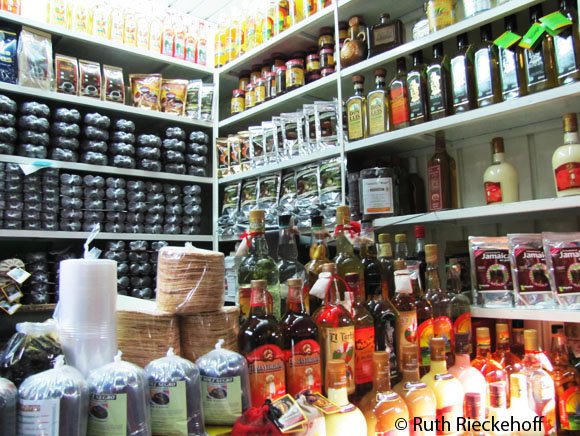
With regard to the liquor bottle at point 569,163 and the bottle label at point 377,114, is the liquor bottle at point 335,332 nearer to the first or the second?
the liquor bottle at point 569,163

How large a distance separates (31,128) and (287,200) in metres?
1.38

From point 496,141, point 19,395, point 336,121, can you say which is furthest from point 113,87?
point 19,395

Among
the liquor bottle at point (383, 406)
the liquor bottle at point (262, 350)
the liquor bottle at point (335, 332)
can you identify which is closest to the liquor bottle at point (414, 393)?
the liquor bottle at point (383, 406)

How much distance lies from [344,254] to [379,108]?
2.85ft

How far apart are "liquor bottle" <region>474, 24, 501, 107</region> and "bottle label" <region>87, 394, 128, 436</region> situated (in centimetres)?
155

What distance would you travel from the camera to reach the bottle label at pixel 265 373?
1127 mm

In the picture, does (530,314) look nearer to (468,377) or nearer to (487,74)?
(468,377)

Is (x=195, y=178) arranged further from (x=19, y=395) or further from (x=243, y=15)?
(x=19, y=395)

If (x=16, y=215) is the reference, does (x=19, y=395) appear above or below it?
below

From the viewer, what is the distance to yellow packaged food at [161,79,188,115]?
3107 mm

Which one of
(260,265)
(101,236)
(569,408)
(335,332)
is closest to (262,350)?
(335,332)

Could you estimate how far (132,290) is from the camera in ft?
9.05

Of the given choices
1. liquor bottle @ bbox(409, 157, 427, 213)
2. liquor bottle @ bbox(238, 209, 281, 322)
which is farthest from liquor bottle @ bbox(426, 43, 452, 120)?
liquor bottle @ bbox(238, 209, 281, 322)

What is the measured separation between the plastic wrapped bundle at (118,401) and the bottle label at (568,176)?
55.2 inches
